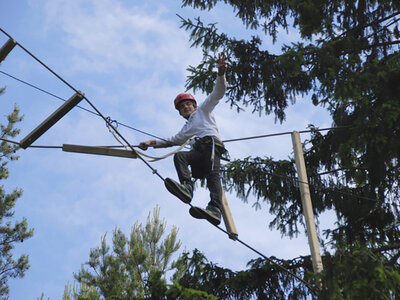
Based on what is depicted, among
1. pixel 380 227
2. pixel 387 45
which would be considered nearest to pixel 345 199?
pixel 380 227

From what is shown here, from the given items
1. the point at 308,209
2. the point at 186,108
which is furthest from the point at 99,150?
the point at 308,209

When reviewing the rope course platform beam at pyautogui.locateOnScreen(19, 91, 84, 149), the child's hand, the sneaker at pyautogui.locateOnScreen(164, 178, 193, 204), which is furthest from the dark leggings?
the rope course platform beam at pyautogui.locateOnScreen(19, 91, 84, 149)

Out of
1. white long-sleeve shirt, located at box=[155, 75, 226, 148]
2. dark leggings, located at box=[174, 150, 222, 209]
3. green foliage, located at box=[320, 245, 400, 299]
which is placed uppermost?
white long-sleeve shirt, located at box=[155, 75, 226, 148]

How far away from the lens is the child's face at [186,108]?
6039mm

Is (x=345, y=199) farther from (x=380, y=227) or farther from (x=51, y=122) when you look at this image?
(x=51, y=122)

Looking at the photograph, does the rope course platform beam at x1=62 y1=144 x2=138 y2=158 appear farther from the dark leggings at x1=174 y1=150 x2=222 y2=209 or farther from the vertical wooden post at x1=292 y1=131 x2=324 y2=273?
the vertical wooden post at x1=292 y1=131 x2=324 y2=273

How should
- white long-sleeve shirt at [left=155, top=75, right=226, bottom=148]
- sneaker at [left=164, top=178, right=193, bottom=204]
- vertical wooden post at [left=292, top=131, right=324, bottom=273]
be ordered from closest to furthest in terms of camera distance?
1. sneaker at [left=164, top=178, right=193, bottom=204]
2. vertical wooden post at [left=292, top=131, right=324, bottom=273]
3. white long-sleeve shirt at [left=155, top=75, right=226, bottom=148]

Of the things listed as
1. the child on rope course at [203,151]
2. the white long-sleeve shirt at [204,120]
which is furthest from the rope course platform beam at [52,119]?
the white long-sleeve shirt at [204,120]

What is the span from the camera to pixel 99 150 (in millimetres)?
5734

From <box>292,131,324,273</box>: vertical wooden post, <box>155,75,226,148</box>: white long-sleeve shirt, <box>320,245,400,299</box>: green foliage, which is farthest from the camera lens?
<box>155,75,226,148</box>: white long-sleeve shirt

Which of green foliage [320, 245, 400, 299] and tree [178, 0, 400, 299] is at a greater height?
tree [178, 0, 400, 299]

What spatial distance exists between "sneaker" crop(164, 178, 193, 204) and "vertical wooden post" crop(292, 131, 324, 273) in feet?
4.36

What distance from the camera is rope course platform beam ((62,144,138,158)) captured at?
5625 mm

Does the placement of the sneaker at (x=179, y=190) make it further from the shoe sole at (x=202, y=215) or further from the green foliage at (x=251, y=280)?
the green foliage at (x=251, y=280)
